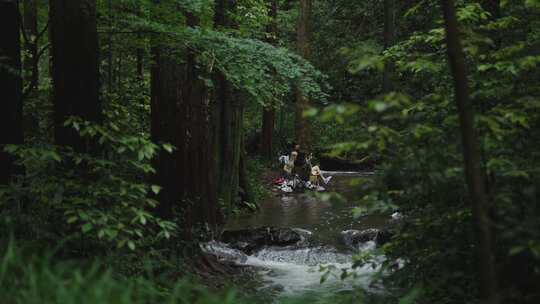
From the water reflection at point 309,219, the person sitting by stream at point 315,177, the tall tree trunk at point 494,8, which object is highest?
the tall tree trunk at point 494,8

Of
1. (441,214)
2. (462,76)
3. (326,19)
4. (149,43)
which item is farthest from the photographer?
(326,19)

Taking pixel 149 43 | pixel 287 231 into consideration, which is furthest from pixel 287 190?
pixel 149 43

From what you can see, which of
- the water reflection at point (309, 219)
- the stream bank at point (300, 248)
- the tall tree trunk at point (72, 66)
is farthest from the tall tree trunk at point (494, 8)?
the tall tree trunk at point (72, 66)

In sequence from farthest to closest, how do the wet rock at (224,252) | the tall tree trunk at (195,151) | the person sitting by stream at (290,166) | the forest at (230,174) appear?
the person sitting by stream at (290,166) < the wet rock at (224,252) < the tall tree trunk at (195,151) < the forest at (230,174)

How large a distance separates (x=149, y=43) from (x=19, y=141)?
2.58 m

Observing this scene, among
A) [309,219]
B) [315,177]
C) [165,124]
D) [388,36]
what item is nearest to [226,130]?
[309,219]

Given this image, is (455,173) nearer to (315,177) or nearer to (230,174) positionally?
(230,174)

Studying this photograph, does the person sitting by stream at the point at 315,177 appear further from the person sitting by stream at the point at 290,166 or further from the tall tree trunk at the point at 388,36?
the tall tree trunk at the point at 388,36

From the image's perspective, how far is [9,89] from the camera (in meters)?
6.47

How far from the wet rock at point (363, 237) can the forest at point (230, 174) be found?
0.11 ft

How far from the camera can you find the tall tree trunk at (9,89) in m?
6.39

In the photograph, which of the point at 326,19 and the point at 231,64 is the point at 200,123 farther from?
the point at 326,19

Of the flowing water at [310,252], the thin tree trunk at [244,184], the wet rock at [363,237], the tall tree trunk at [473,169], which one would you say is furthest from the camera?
the thin tree trunk at [244,184]

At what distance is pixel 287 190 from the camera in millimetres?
19656
